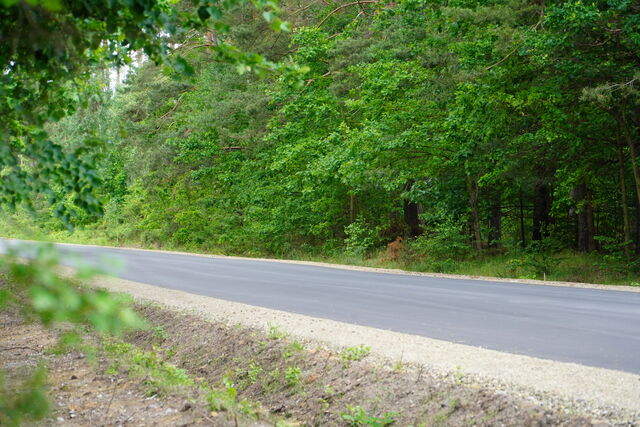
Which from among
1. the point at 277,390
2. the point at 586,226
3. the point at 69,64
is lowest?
the point at 277,390

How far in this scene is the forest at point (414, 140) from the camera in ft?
51.1

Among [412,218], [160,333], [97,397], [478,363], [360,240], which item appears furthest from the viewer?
[412,218]

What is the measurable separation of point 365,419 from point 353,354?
A: 1505 millimetres

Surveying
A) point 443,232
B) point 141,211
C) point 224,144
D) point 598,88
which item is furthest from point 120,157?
point 598,88

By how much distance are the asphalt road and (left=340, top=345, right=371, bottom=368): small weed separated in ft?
4.81

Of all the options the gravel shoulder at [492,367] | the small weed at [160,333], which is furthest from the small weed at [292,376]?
the small weed at [160,333]

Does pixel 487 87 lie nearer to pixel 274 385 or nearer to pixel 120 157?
pixel 274 385

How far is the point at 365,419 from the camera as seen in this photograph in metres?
5.03

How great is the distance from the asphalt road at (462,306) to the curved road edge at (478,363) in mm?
507

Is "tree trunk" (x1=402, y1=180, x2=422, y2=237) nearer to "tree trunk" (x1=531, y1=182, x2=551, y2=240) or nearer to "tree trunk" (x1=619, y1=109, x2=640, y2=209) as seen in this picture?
"tree trunk" (x1=531, y1=182, x2=551, y2=240)

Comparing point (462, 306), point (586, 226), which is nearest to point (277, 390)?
point (462, 306)

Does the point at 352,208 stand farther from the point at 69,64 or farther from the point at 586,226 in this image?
the point at 69,64

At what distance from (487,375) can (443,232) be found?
15.2 metres

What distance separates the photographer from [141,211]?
3931 cm
